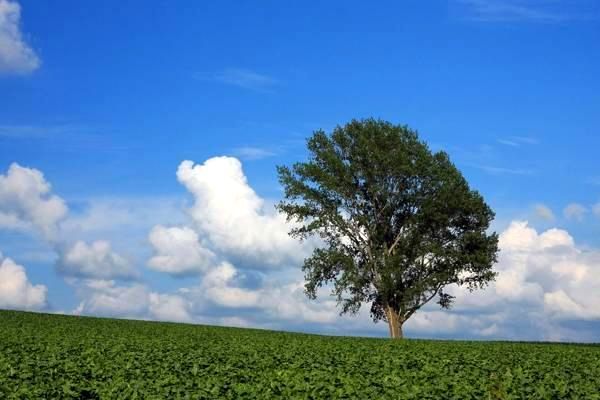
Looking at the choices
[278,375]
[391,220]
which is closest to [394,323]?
[391,220]

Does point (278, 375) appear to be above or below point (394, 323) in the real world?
below

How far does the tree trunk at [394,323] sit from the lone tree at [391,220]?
0.08m

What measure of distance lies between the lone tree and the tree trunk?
0.08 metres

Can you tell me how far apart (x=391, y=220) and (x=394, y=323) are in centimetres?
789

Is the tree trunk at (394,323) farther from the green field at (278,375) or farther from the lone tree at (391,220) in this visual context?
the green field at (278,375)

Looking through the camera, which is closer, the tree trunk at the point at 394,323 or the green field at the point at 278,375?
the green field at the point at 278,375

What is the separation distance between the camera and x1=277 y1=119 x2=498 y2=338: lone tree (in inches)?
2267

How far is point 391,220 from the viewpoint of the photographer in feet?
193

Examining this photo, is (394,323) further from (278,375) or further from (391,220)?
(278,375)

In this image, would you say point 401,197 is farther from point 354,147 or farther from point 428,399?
point 428,399

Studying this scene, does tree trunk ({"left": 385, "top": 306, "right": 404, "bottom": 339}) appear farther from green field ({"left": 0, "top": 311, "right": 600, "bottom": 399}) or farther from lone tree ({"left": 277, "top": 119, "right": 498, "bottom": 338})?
green field ({"left": 0, "top": 311, "right": 600, "bottom": 399})

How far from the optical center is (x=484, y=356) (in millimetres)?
34594

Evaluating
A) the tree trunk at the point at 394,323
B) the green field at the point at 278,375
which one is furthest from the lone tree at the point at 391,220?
the green field at the point at 278,375

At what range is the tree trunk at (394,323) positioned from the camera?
5822cm
